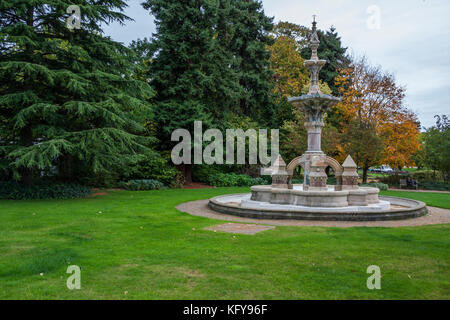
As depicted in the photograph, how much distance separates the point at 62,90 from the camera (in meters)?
18.3

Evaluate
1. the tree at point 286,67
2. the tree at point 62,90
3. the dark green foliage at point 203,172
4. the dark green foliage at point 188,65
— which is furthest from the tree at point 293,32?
the tree at point 62,90

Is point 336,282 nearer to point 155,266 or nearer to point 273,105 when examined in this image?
point 155,266

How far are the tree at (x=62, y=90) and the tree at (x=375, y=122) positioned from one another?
17.1 metres

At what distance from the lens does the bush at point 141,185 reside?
78.6 feet

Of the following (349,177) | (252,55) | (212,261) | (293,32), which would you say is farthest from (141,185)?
(293,32)

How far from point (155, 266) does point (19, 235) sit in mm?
4808

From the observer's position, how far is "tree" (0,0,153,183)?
630 inches

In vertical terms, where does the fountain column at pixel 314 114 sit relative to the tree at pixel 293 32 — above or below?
below

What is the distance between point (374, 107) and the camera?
30516 millimetres

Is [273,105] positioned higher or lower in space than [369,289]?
higher

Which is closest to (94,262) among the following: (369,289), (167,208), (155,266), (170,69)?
(155,266)

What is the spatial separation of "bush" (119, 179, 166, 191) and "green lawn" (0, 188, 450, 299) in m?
12.8

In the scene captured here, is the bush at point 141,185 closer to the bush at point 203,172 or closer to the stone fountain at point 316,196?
the bush at point 203,172

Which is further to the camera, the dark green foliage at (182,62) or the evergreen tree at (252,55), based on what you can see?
the evergreen tree at (252,55)
